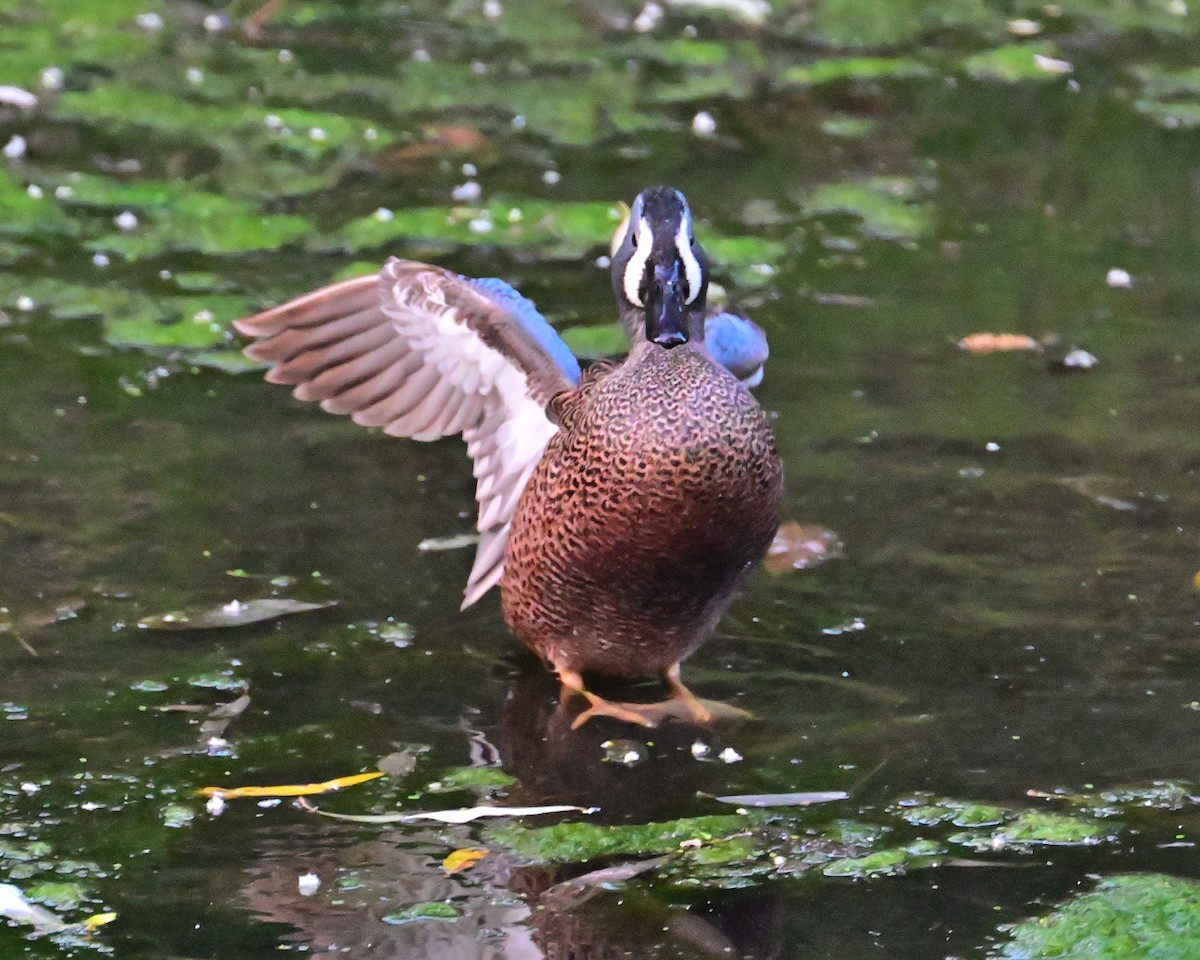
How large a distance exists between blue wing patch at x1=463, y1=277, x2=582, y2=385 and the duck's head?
0.40 meters

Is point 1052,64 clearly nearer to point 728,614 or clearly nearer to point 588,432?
point 728,614

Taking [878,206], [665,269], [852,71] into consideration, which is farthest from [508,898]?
[852,71]

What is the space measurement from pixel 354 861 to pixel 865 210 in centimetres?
445

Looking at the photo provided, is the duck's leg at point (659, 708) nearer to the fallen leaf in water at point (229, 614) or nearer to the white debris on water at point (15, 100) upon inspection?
the fallen leaf in water at point (229, 614)

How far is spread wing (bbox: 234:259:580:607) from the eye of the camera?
459cm

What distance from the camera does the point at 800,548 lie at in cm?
507

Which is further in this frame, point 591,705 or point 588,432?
point 591,705

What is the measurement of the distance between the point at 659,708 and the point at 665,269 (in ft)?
3.26

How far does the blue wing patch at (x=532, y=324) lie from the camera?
15.0 ft

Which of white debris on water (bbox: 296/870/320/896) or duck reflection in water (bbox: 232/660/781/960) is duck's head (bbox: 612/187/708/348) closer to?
duck reflection in water (bbox: 232/660/781/960)

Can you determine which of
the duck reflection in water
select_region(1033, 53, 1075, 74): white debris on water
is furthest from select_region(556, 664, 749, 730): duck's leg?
select_region(1033, 53, 1075, 74): white debris on water

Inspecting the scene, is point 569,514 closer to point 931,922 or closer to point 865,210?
point 931,922

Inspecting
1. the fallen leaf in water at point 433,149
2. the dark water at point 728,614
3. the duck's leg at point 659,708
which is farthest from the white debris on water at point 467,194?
the duck's leg at point 659,708

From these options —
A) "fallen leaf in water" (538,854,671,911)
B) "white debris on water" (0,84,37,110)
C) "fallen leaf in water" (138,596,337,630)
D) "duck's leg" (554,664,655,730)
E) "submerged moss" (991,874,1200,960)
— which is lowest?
"duck's leg" (554,664,655,730)
